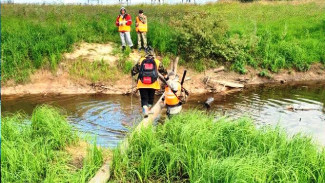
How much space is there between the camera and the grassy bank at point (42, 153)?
18.8 feet

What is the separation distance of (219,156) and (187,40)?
31.4ft

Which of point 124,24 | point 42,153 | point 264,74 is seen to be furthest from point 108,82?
point 42,153

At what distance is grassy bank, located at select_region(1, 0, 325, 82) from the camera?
14633mm

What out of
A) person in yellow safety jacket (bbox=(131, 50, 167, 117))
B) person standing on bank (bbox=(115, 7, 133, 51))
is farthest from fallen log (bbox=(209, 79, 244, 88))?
person in yellow safety jacket (bbox=(131, 50, 167, 117))

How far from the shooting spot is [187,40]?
50.4 feet

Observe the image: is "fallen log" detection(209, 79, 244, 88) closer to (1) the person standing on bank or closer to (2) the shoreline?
(2) the shoreline

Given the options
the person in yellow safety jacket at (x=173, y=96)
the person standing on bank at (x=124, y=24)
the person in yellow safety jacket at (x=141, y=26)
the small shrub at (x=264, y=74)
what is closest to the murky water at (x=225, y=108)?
the small shrub at (x=264, y=74)

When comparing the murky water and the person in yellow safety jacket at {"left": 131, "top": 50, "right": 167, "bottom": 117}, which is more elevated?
the person in yellow safety jacket at {"left": 131, "top": 50, "right": 167, "bottom": 117}

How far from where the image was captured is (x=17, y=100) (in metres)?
12.8

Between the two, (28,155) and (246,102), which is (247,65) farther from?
(28,155)

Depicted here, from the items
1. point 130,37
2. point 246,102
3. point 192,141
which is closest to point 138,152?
point 192,141

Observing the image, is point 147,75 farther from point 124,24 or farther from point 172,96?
point 124,24

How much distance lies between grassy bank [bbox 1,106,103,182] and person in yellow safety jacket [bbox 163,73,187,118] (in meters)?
2.37

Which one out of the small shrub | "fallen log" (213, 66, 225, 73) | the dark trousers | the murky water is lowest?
the murky water
